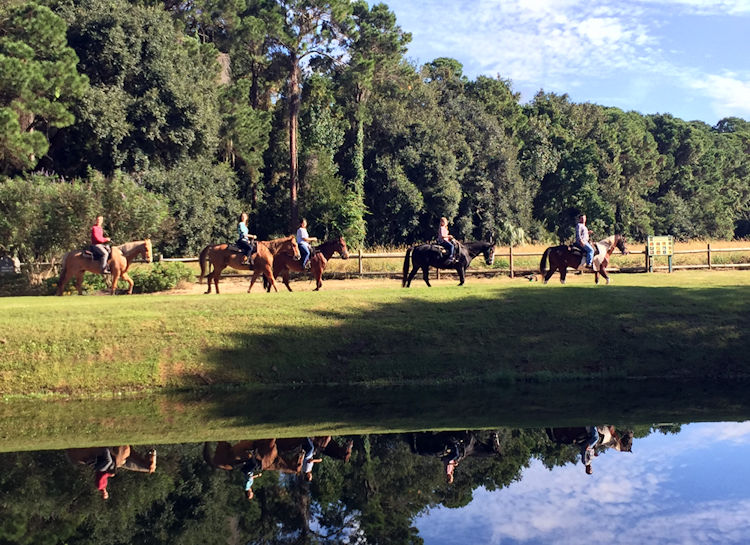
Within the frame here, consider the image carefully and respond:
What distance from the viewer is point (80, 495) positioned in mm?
7242

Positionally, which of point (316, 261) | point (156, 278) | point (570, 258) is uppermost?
point (570, 258)

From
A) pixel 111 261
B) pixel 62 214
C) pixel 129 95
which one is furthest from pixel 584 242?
pixel 129 95

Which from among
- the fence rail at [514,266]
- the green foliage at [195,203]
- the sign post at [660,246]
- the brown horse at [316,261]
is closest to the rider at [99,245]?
the brown horse at [316,261]

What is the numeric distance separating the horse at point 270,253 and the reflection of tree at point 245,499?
11.8 meters

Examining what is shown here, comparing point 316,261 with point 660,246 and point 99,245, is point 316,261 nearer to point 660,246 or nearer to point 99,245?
point 99,245

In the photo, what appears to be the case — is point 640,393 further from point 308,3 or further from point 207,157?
point 308,3

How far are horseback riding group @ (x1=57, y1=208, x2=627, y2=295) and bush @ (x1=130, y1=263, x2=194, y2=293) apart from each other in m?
4.13

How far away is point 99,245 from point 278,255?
193 inches

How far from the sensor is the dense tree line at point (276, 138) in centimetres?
2962

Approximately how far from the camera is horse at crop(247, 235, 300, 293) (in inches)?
804

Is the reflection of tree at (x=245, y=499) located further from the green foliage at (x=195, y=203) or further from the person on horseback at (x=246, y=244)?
the green foliage at (x=195, y=203)

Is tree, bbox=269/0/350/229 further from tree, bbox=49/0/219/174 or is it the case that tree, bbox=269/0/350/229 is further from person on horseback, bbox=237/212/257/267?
person on horseback, bbox=237/212/257/267

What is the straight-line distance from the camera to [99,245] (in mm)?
20250

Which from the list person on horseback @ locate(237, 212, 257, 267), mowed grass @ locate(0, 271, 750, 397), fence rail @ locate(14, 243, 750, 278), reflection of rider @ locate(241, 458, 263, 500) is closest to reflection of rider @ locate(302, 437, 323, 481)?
reflection of rider @ locate(241, 458, 263, 500)
